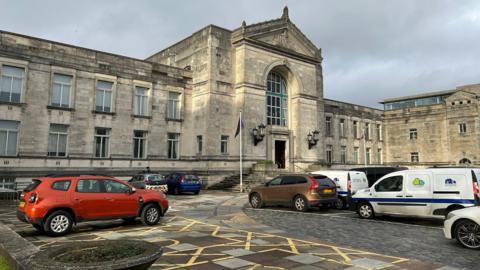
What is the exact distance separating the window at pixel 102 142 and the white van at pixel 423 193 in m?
19.2

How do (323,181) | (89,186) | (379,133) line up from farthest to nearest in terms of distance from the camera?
(379,133), (323,181), (89,186)

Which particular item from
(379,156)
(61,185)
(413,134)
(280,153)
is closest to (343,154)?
(379,156)

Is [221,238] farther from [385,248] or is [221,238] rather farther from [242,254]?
[385,248]

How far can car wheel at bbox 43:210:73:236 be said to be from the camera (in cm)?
982

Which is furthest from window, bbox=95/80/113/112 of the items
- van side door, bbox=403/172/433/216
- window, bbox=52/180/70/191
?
van side door, bbox=403/172/433/216

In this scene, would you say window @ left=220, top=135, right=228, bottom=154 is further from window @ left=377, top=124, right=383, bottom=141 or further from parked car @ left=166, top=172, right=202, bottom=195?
window @ left=377, top=124, right=383, bottom=141

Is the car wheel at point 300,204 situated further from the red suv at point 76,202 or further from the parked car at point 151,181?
the parked car at point 151,181

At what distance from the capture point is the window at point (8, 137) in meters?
22.2

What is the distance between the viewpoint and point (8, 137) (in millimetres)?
22375

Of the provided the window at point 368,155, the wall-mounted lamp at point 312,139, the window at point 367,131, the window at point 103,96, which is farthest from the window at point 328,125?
the window at point 103,96

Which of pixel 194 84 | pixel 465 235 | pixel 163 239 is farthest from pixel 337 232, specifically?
pixel 194 84

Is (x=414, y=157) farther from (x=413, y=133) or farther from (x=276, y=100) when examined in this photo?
(x=276, y=100)

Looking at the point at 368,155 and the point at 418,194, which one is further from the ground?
the point at 368,155

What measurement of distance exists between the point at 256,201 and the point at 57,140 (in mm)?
14985
